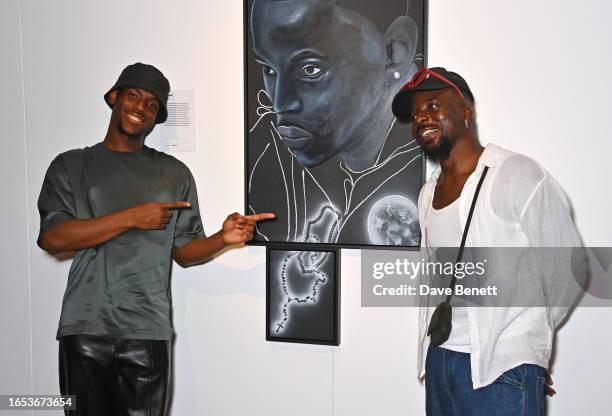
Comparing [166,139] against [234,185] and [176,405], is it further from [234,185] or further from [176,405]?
[176,405]

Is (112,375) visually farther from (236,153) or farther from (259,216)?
(236,153)

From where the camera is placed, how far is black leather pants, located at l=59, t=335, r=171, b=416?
6.86ft

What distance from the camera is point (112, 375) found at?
2.14 meters

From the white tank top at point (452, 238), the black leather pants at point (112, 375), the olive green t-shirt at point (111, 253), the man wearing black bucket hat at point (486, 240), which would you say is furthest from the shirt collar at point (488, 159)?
the black leather pants at point (112, 375)

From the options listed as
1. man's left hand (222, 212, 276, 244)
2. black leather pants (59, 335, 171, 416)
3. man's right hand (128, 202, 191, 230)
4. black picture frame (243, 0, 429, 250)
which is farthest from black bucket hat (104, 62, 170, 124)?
black leather pants (59, 335, 171, 416)

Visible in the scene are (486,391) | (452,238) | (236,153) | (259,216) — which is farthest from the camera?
(236,153)

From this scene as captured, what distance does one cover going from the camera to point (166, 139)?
2514 mm

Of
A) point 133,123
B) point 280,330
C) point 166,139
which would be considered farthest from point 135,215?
point 280,330

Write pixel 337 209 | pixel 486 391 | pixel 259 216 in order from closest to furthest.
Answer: pixel 486 391 < pixel 259 216 < pixel 337 209

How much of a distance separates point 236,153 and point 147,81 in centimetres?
45

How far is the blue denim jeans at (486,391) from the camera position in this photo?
1.68 meters

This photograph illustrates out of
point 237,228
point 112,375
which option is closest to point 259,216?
point 237,228

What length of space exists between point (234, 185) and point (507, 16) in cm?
121

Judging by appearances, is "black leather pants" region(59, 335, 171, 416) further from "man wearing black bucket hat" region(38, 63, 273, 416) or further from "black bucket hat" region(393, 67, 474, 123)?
"black bucket hat" region(393, 67, 474, 123)
